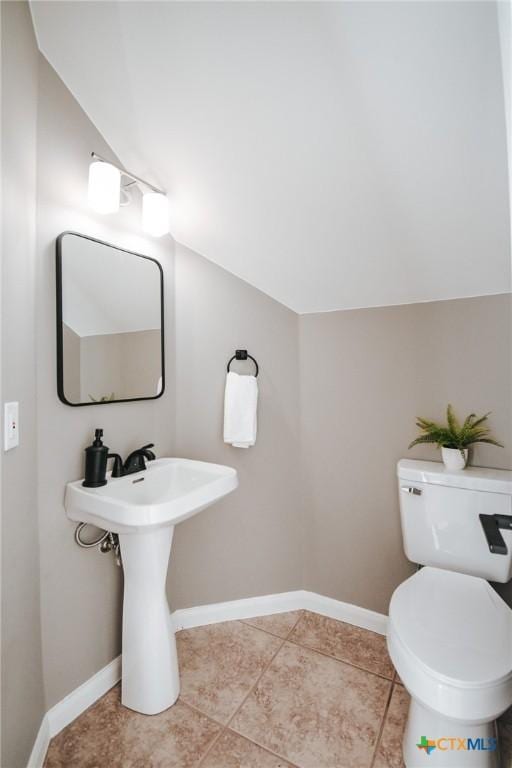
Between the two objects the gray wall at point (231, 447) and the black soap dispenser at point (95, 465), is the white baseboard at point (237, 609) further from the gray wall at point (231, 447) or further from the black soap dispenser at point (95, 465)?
the black soap dispenser at point (95, 465)

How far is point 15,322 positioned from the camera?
108cm

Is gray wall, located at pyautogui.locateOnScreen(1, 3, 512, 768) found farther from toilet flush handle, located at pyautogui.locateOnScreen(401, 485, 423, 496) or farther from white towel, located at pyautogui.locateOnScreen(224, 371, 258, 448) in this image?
toilet flush handle, located at pyautogui.locateOnScreen(401, 485, 423, 496)

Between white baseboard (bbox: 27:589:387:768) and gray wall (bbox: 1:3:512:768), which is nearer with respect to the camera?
gray wall (bbox: 1:3:512:768)

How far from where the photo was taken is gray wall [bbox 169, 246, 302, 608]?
1876 mm

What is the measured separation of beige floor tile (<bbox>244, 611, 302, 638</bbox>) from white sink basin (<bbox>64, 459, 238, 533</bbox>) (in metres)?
0.87

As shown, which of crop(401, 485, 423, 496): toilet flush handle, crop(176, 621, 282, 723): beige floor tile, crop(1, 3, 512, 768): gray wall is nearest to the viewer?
crop(1, 3, 512, 768): gray wall

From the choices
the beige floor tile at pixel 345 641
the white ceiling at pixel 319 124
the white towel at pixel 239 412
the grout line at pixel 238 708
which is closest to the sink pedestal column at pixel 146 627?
the grout line at pixel 238 708

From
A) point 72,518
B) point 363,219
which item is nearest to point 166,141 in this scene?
point 363,219

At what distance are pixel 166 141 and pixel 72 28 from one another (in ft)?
1.30

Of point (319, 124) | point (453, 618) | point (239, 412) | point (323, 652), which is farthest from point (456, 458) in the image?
point (319, 124)

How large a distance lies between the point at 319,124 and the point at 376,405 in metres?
1.17

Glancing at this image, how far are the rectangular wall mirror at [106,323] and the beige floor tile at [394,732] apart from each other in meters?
1.50

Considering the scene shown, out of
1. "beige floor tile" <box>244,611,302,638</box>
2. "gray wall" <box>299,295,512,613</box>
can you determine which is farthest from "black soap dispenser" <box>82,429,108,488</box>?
"beige floor tile" <box>244,611,302,638</box>

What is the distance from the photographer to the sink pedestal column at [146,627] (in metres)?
1.40
